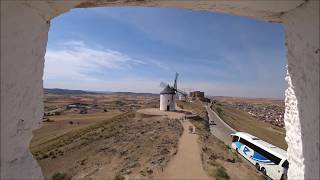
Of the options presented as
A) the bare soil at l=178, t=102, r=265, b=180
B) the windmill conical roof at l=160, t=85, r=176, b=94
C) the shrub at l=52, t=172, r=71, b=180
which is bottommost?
the shrub at l=52, t=172, r=71, b=180

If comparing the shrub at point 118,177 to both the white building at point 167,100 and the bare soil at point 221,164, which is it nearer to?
the bare soil at point 221,164

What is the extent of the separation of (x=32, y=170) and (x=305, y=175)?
2.84 m

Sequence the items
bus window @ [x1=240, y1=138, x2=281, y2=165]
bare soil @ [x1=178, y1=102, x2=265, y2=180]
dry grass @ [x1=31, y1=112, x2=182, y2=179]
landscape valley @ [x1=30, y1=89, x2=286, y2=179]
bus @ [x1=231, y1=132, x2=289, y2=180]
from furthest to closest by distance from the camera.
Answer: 1. dry grass @ [x1=31, y1=112, x2=182, y2=179]
2. bus window @ [x1=240, y1=138, x2=281, y2=165]
3. bus @ [x1=231, y1=132, x2=289, y2=180]
4. landscape valley @ [x1=30, y1=89, x2=286, y2=179]
5. bare soil @ [x1=178, y1=102, x2=265, y2=180]

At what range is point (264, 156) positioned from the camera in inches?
865

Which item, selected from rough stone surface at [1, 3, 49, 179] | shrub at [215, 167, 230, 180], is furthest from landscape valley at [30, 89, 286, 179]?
rough stone surface at [1, 3, 49, 179]

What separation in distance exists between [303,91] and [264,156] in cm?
2025

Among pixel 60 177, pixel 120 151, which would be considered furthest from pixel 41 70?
pixel 120 151

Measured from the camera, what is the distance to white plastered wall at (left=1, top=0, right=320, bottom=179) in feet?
9.36

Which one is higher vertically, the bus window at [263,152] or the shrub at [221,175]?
the bus window at [263,152]

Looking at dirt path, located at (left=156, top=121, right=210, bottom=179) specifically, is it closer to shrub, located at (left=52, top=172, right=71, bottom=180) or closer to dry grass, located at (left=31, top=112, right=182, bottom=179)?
dry grass, located at (left=31, top=112, right=182, bottom=179)

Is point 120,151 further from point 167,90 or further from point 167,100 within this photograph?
point 167,90

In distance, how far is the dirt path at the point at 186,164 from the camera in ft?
58.1

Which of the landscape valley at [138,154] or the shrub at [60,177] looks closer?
Result: the landscape valley at [138,154]

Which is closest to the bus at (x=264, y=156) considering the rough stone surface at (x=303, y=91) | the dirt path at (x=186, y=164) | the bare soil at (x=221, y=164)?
the bare soil at (x=221, y=164)
